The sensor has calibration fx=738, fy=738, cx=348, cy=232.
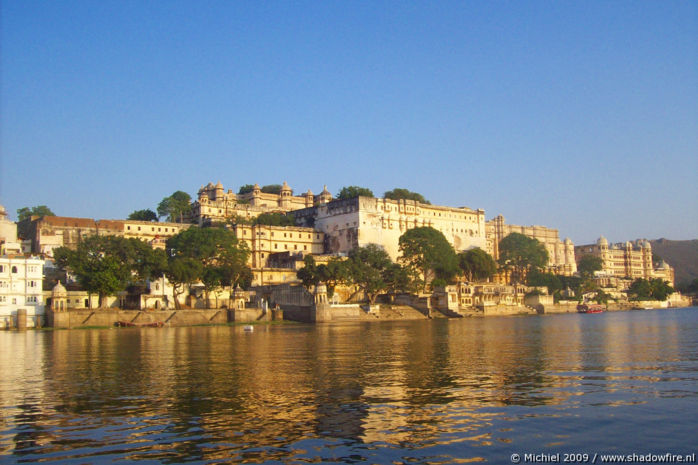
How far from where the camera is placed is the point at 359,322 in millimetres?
74812

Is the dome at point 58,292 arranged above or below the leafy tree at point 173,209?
below

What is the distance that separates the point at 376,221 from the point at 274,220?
587 inches

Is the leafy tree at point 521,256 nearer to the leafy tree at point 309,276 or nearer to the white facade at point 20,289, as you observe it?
the leafy tree at point 309,276

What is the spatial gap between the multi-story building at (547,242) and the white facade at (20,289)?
8734cm

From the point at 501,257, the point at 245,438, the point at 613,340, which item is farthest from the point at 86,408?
the point at 501,257

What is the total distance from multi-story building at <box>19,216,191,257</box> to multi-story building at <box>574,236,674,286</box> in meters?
105

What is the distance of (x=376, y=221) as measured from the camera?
104250 mm

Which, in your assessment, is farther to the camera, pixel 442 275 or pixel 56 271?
pixel 442 275

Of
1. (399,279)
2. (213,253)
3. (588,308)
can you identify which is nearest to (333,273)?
(399,279)

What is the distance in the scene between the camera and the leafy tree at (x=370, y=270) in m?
81.0

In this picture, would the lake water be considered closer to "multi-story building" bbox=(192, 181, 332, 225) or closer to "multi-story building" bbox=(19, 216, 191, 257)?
"multi-story building" bbox=(19, 216, 191, 257)

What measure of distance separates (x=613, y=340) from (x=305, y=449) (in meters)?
30.1

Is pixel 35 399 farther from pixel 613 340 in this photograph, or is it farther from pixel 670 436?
pixel 613 340

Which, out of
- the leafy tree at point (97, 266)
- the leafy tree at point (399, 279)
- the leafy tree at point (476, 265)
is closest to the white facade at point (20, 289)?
the leafy tree at point (97, 266)
